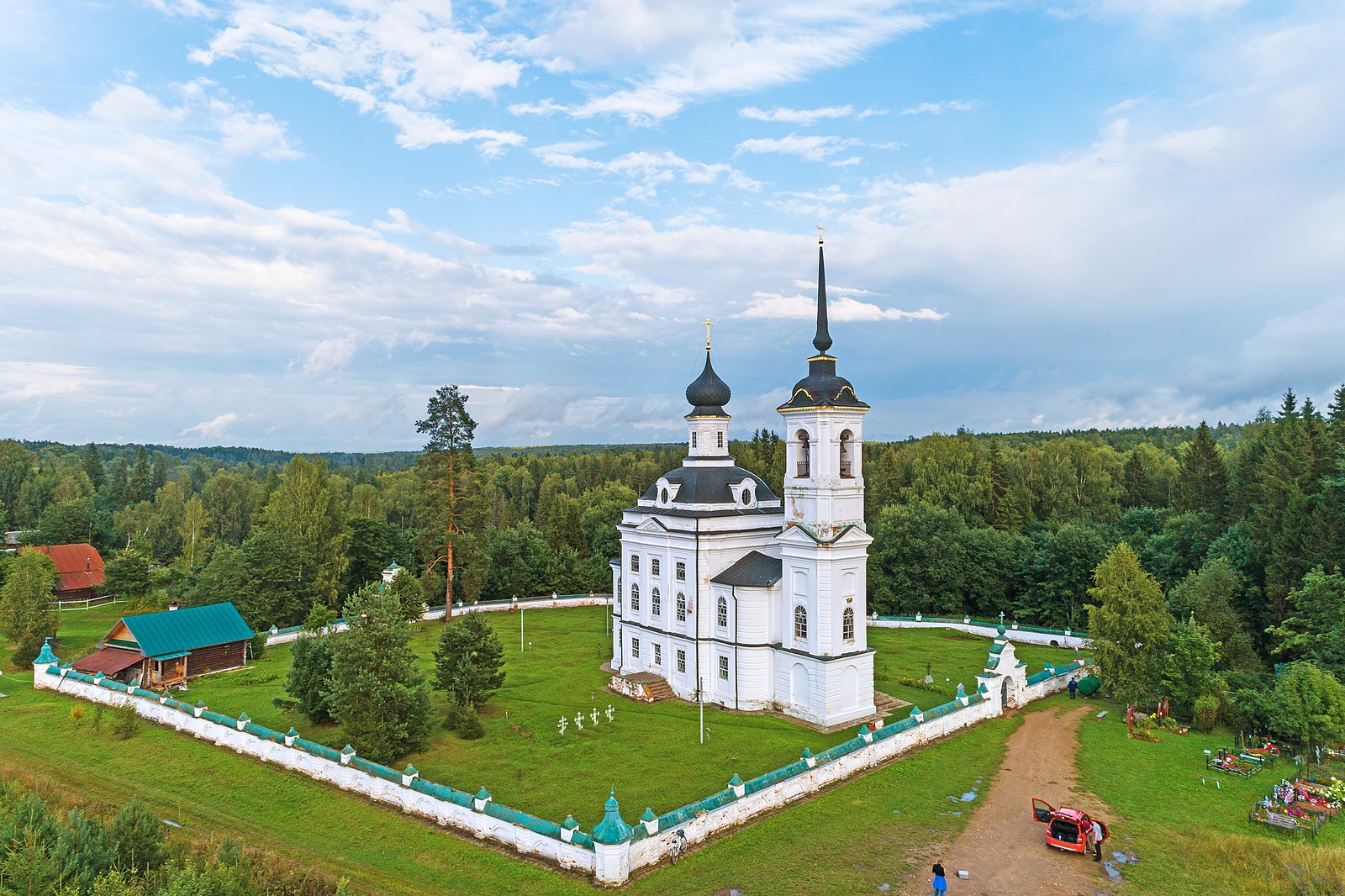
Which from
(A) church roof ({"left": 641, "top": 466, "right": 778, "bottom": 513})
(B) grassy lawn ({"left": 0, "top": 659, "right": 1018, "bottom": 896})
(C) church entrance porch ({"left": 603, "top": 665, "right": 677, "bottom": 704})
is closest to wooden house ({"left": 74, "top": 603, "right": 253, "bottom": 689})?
(B) grassy lawn ({"left": 0, "top": 659, "right": 1018, "bottom": 896})

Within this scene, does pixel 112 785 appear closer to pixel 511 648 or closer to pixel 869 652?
pixel 511 648

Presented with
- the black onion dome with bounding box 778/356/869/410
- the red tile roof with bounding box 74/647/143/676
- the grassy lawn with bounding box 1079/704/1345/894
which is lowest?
the grassy lawn with bounding box 1079/704/1345/894

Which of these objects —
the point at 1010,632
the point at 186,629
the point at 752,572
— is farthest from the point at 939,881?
the point at 186,629

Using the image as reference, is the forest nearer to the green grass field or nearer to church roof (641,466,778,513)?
the green grass field

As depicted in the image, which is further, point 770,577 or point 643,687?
point 643,687

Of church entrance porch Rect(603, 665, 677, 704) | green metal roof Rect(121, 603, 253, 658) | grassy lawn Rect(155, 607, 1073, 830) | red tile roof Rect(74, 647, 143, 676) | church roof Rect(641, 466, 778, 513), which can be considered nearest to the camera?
grassy lawn Rect(155, 607, 1073, 830)

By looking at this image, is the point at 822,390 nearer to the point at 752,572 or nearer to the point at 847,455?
the point at 847,455
